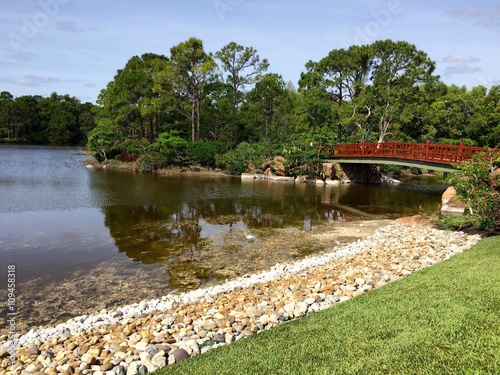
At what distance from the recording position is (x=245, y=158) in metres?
35.0

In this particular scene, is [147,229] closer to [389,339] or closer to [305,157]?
[389,339]

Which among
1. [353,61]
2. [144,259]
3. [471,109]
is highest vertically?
[353,61]

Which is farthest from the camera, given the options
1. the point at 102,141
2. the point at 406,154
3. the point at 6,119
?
the point at 6,119

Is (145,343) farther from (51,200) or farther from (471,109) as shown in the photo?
(471,109)

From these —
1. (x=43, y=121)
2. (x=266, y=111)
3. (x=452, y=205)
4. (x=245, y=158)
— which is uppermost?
(x=43, y=121)

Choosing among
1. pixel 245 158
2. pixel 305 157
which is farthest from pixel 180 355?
pixel 245 158

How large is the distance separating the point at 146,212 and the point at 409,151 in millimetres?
17492

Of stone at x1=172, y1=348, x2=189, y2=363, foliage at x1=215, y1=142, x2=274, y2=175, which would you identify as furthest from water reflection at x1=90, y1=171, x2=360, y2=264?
stone at x1=172, y1=348, x2=189, y2=363

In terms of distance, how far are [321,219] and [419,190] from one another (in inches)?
568

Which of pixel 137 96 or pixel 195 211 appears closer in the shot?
pixel 195 211

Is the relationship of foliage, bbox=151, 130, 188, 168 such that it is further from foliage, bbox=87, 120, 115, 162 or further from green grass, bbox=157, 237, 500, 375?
green grass, bbox=157, 237, 500, 375

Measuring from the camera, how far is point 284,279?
910 centimetres

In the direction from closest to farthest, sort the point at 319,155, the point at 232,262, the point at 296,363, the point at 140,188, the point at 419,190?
1. the point at 296,363
2. the point at 232,262
3. the point at 140,188
4. the point at 419,190
5. the point at 319,155

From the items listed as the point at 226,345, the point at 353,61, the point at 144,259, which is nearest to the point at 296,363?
the point at 226,345
